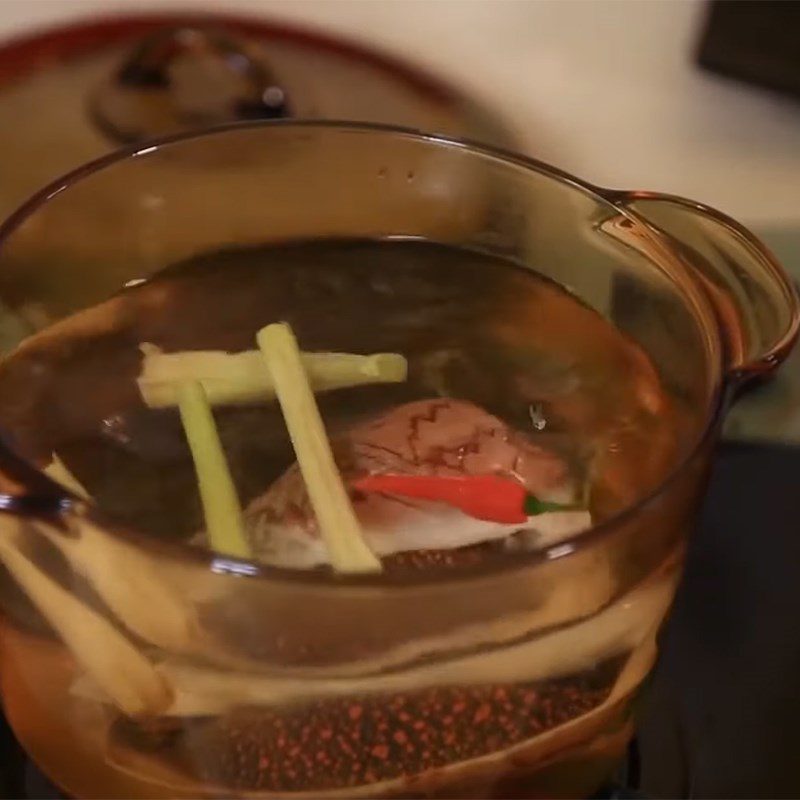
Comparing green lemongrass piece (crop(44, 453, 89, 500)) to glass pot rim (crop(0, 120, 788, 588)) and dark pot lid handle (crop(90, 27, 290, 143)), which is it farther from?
dark pot lid handle (crop(90, 27, 290, 143))

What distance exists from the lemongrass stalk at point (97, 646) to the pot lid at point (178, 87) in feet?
0.93

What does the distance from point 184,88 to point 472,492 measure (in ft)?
1.03

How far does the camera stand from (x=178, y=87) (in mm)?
623

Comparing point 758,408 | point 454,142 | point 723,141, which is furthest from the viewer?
point 723,141

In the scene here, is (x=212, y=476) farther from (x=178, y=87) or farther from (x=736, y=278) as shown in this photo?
(x=178, y=87)

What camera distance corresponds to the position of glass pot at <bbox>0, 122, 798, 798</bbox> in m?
0.31

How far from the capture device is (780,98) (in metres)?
0.69

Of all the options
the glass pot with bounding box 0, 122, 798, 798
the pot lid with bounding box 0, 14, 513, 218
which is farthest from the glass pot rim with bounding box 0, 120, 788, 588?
the pot lid with bounding box 0, 14, 513, 218

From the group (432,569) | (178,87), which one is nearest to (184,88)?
(178,87)

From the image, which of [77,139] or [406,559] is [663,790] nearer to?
[406,559]

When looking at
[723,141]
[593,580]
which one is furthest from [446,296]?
[723,141]

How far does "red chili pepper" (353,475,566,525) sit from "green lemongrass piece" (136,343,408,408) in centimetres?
5

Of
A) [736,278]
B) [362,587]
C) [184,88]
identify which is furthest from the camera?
[184,88]

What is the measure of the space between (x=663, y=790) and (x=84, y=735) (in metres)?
0.16
